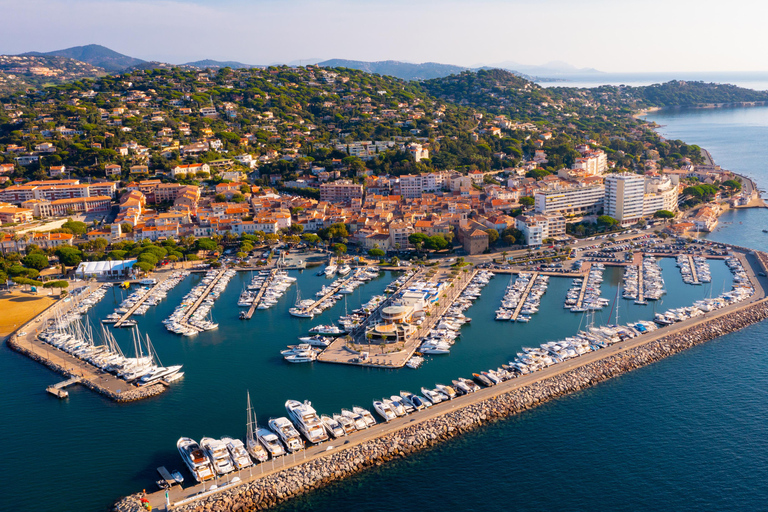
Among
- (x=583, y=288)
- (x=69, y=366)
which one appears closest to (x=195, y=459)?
(x=69, y=366)

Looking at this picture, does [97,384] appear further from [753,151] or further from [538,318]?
[753,151]

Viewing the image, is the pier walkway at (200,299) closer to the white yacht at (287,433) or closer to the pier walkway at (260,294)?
the pier walkway at (260,294)

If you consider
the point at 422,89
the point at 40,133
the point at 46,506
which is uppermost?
the point at 422,89

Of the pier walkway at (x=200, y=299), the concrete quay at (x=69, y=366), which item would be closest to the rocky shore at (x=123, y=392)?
the concrete quay at (x=69, y=366)

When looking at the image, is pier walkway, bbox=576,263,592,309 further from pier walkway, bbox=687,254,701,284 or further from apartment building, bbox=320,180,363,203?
apartment building, bbox=320,180,363,203

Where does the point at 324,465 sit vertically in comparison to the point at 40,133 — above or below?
below

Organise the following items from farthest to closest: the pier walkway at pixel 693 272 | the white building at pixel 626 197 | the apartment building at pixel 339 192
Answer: the apartment building at pixel 339 192 < the white building at pixel 626 197 < the pier walkway at pixel 693 272

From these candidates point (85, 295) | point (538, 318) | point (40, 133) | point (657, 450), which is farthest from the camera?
point (40, 133)

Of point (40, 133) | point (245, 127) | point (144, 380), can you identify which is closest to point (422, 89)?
point (245, 127)
